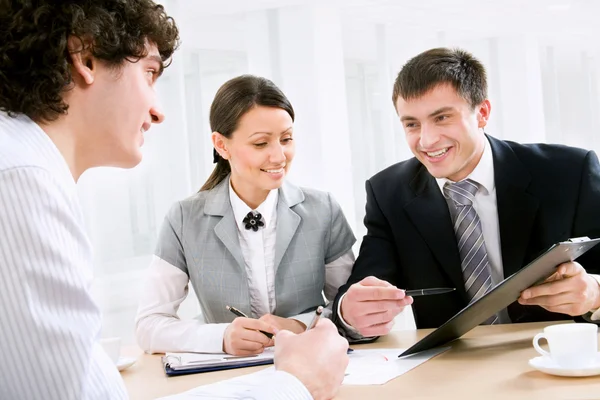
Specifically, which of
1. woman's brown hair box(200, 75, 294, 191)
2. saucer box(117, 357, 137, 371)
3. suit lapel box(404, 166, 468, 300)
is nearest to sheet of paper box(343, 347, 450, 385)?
suit lapel box(404, 166, 468, 300)

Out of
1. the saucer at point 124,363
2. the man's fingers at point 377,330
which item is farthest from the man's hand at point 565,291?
the saucer at point 124,363

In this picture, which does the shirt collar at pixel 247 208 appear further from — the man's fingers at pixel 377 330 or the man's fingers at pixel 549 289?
the man's fingers at pixel 549 289

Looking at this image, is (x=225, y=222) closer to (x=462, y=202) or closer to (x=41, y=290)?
(x=462, y=202)

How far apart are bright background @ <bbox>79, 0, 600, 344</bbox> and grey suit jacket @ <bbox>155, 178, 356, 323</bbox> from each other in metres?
2.21

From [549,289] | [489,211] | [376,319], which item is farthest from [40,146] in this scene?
[489,211]

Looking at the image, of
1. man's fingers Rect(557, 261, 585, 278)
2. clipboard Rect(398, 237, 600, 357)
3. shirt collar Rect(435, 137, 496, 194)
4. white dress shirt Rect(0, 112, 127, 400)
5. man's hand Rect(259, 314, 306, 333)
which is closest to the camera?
white dress shirt Rect(0, 112, 127, 400)

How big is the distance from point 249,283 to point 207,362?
580mm

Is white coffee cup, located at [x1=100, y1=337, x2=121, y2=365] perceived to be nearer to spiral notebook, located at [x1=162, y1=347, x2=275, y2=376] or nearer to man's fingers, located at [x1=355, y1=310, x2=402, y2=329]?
spiral notebook, located at [x1=162, y1=347, x2=275, y2=376]

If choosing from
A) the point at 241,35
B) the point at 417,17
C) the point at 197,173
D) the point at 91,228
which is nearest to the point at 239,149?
the point at 91,228

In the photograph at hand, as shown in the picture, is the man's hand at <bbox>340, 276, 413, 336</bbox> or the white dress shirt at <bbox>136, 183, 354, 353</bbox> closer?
the man's hand at <bbox>340, 276, 413, 336</bbox>

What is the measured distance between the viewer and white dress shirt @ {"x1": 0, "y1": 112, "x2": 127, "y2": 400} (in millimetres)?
978

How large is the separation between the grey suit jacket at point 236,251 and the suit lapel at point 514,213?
56cm

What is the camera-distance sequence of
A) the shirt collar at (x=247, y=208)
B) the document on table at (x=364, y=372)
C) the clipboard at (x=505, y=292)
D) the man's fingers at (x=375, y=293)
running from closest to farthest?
the document on table at (x=364, y=372)
the clipboard at (x=505, y=292)
the man's fingers at (x=375, y=293)
the shirt collar at (x=247, y=208)

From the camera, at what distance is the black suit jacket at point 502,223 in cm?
236
